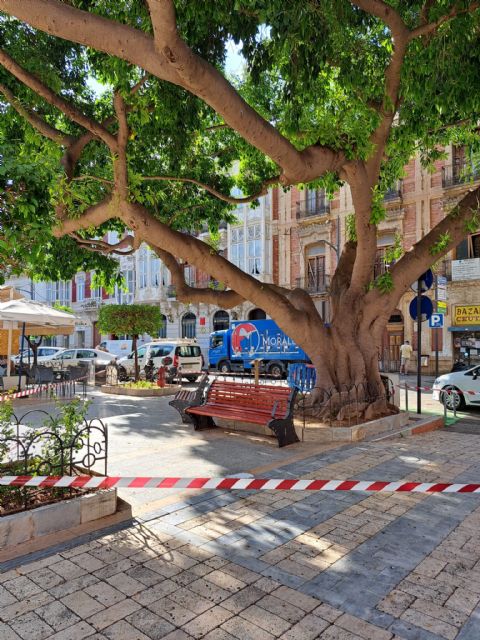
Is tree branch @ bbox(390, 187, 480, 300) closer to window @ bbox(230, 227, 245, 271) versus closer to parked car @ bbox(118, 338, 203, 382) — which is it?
parked car @ bbox(118, 338, 203, 382)

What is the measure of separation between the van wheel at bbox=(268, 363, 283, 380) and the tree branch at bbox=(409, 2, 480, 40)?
16.6m

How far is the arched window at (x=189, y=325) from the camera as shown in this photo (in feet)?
117

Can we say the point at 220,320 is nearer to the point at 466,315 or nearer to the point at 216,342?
the point at 216,342

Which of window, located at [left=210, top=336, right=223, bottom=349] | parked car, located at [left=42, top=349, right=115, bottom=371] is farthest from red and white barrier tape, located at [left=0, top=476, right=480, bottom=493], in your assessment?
window, located at [left=210, top=336, right=223, bottom=349]

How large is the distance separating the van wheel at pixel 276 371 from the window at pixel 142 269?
17534mm

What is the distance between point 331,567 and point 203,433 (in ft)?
16.7

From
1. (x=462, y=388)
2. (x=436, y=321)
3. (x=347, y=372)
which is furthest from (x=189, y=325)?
(x=347, y=372)

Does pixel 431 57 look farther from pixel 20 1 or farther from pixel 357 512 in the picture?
pixel 357 512

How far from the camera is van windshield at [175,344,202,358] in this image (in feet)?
68.8

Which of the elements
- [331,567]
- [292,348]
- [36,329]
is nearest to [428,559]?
[331,567]

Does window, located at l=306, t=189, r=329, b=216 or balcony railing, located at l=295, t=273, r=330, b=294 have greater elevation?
window, located at l=306, t=189, r=329, b=216

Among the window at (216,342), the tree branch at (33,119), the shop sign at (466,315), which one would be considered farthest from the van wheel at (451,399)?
the window at (216,342)

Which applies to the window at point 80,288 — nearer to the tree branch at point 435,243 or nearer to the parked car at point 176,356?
the parked car at point 176,356

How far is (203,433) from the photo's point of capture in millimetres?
8570
